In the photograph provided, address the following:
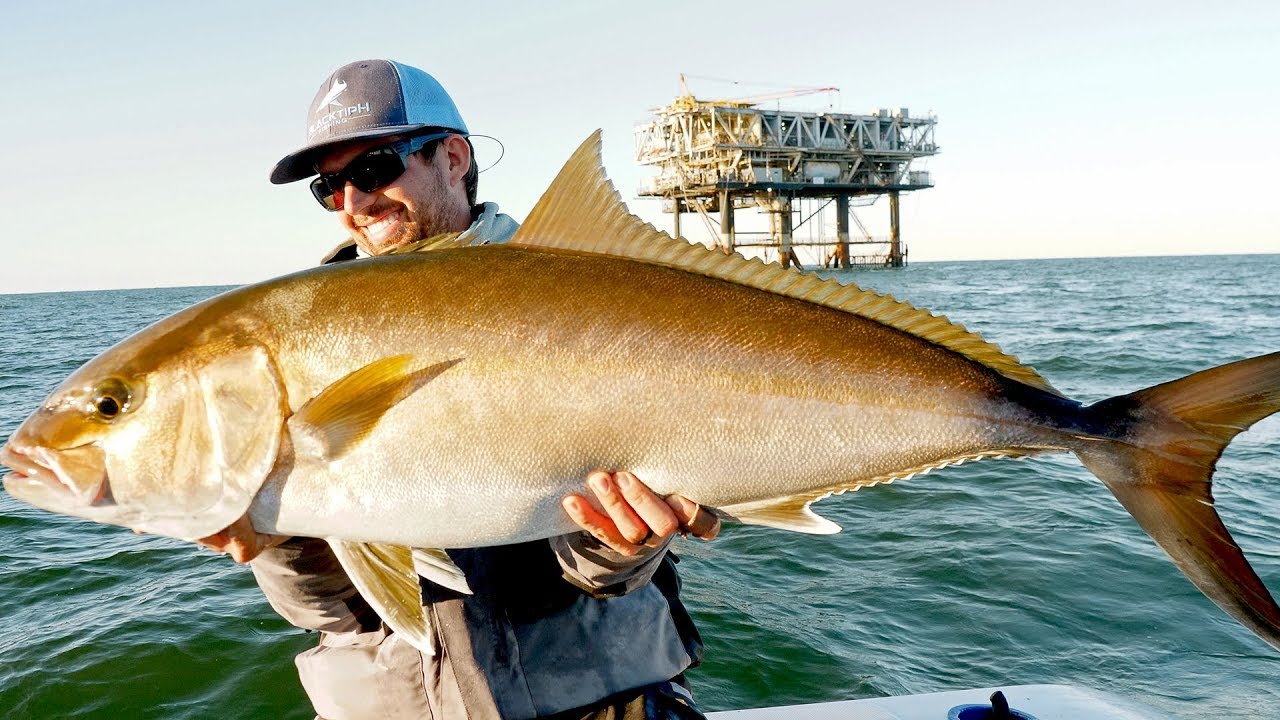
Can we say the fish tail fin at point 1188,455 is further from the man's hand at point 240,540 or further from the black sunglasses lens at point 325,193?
the black sunglasses lens at point 325,193

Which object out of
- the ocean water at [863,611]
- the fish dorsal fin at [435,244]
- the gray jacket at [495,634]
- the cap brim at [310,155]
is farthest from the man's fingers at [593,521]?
→ the ocean water at [863,611]

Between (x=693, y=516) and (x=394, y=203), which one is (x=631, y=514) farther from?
(x=394, y=203)

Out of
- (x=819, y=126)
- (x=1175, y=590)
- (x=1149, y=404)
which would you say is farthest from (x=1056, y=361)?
(x=819, y=126)

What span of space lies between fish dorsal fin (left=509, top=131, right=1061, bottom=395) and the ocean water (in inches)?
159

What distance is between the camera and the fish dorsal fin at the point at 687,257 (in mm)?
2230

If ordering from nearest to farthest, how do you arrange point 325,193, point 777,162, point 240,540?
point 240,540 < point 325,193 < point 777,162

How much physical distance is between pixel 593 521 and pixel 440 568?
0.43 m

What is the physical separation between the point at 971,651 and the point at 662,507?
483 cm

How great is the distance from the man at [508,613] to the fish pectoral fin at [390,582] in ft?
0.23

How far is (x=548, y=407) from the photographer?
6.84 feet

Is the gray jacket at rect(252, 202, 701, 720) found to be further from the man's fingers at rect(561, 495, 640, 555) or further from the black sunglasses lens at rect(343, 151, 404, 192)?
the black sunglasses lens at rect(343, 151, 404, 192)

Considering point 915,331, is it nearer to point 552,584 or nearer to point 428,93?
point 552,584

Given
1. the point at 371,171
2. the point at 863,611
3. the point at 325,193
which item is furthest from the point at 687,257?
the point at 863,611

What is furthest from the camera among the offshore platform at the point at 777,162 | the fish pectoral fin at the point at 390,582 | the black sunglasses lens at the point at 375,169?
the offshore platform at the point at 777,162
